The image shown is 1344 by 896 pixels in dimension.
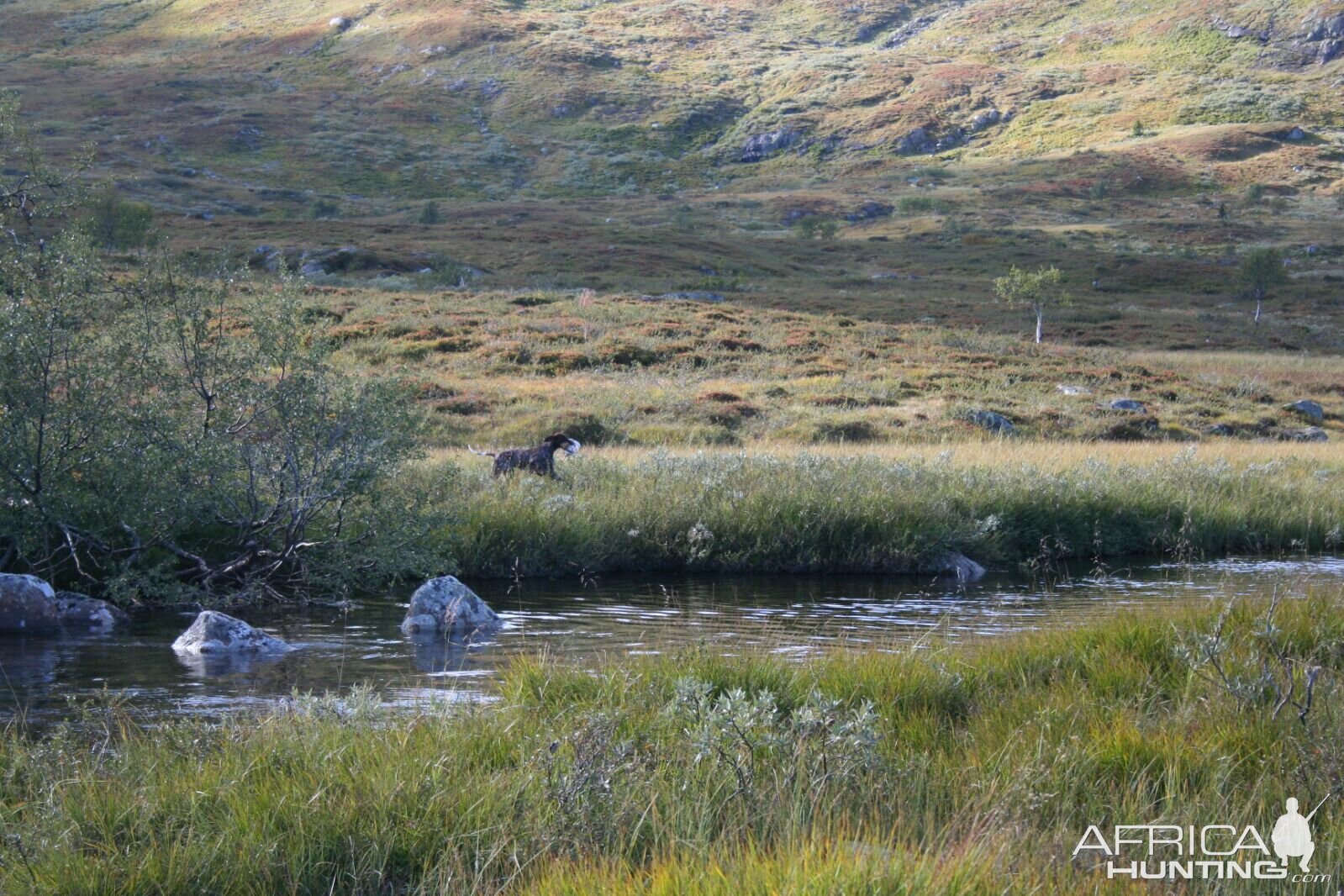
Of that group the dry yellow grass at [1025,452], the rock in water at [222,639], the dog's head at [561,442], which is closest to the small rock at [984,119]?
the dry yellow grass at [1025,452]

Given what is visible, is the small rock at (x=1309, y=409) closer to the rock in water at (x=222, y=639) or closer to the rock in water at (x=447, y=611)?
the rock in water at (x=447, y=611)

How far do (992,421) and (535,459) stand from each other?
15959 millimetres

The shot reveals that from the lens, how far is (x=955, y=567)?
46.2ft

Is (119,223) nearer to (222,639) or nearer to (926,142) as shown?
(222,639)

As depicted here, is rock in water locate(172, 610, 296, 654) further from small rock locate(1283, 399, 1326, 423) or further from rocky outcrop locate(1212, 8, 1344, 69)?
rocky outcrop locate(1212, 8, 1344, 69)

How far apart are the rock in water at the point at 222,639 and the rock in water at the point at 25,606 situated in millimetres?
1539

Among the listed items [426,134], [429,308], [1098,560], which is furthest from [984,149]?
[1098,560]

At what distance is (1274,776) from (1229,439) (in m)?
27.9

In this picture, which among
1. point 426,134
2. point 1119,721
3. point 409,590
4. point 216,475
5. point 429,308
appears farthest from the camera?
point 426,134

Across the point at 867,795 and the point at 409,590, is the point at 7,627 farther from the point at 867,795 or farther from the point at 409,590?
the point at 867,795

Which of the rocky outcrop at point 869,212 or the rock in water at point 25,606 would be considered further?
the rocky outcrop at point 869,212

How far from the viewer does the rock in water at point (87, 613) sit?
10.1 m

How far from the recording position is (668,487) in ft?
49.2

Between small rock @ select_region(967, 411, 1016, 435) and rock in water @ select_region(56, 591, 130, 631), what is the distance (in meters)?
21.8
